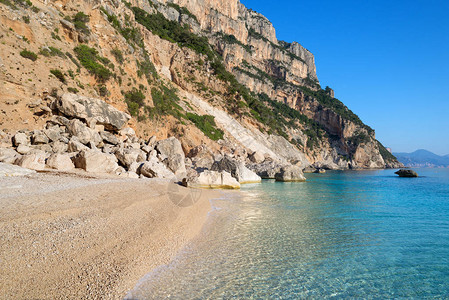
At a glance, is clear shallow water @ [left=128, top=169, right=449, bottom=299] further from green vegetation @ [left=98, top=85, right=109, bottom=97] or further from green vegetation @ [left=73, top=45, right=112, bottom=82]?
green vegetation @ [left=73, top=45, right=112, bottom=82]

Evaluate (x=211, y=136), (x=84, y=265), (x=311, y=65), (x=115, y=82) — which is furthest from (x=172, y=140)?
(x=311, y=65)

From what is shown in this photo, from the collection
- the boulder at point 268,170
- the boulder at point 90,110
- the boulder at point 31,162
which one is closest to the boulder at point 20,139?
the boulder at point 31,162

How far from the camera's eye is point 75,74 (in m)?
21.1

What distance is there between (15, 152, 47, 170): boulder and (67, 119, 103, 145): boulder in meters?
3.79

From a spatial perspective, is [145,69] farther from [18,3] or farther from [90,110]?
[90,110]

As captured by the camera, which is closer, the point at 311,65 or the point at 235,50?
the point at 235,50

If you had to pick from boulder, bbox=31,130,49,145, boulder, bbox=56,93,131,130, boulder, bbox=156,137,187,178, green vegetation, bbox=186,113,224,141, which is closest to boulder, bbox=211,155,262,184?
boulder, bbox=156,137,187,178

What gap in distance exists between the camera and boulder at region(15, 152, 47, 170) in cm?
1239

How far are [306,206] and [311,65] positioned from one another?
413ft

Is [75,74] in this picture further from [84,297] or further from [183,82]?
[183,82]

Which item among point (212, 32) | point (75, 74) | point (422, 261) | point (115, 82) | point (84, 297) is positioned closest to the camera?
point (84, 297)

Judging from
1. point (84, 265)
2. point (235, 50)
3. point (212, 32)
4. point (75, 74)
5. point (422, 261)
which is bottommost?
point (422, 261)

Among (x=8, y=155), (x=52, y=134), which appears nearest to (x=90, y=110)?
(x=52, y=134)

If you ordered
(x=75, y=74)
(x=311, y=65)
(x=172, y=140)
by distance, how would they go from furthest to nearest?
(x=311, y=65), (x=172, y=140), (x=75, y=74)
